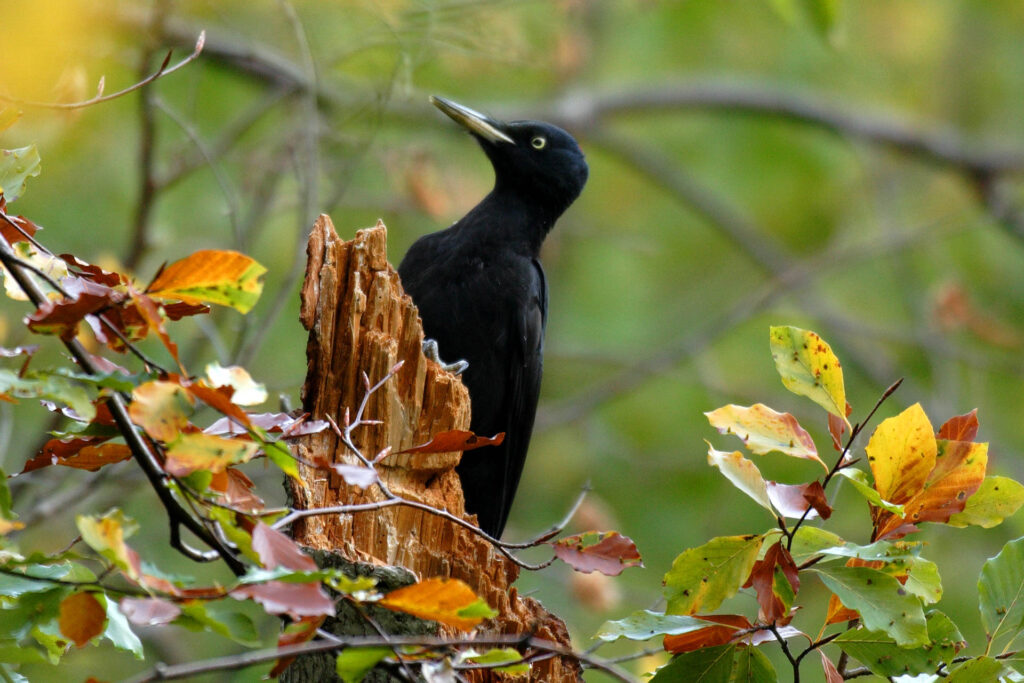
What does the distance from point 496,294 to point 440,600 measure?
2.51 m

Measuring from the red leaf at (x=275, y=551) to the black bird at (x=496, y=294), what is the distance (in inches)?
95.3

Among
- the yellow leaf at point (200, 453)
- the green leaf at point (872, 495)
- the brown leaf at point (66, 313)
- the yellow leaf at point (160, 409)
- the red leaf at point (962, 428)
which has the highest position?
the brown leaf at point (66, 313)

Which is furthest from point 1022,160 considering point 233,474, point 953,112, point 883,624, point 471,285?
point 233,474

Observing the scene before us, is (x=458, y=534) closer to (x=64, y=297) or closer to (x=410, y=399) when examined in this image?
(x=410, y=399)

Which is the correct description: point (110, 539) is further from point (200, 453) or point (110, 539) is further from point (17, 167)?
point (17, 167)

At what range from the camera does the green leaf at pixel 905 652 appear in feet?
6.60

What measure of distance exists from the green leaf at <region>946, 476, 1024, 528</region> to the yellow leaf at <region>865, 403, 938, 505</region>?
12cm

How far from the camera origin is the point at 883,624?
1.85 meters

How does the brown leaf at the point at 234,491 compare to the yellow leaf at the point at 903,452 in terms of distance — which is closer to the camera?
the brown leaf at the point at 234,491

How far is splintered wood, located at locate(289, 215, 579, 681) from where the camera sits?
2.39m

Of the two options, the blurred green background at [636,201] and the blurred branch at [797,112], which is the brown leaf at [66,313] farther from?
the blurred branch at [797,112]

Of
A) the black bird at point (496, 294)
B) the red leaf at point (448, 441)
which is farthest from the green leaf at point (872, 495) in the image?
the black bird at point (496, 294)

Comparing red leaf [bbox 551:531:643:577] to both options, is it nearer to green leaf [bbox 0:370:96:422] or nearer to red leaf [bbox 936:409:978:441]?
red leaf [bbox 936:409:978:441]

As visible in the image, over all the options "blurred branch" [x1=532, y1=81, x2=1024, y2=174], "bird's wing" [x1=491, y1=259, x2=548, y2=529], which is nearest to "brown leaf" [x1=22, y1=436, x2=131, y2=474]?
"bird's wing" [x1=491, y1=259, x2=548, y2=529]
